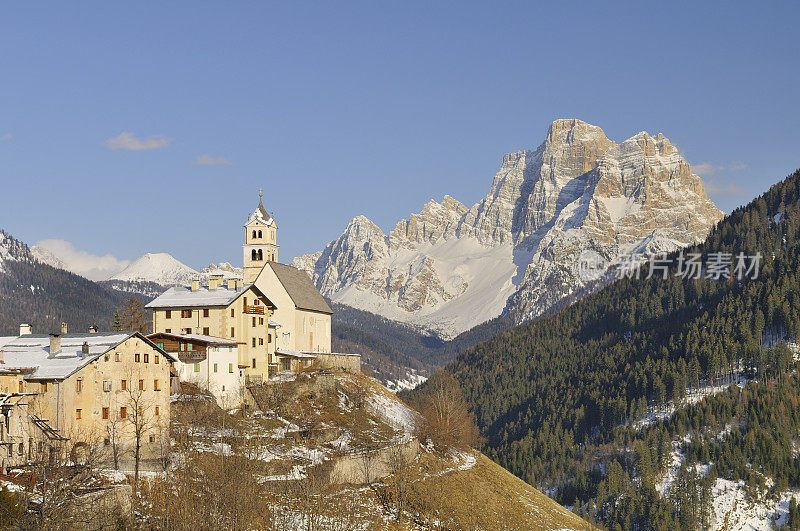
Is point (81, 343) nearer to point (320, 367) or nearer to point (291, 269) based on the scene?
point (320, 367)

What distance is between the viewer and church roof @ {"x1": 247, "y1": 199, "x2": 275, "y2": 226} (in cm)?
16138

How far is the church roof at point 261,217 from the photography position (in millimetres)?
161375

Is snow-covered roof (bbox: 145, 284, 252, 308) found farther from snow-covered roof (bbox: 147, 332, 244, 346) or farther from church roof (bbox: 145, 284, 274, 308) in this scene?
snow-covered roof (bbox: 147, 332, 244, 346)

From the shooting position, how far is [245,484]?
87500mm

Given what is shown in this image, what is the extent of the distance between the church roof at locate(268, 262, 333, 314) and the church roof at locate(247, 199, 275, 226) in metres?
8.13

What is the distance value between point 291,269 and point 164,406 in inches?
2495

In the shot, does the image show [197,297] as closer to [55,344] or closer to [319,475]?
[55,344]

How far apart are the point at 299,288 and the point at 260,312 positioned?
29.2 meters

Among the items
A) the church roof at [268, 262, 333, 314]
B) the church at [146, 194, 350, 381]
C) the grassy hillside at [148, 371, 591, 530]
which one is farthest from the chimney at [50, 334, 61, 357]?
the church roof at [268, 262, 333, 314]

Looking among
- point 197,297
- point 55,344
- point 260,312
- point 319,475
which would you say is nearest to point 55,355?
point 55,344

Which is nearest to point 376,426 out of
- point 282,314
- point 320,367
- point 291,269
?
point 320,367

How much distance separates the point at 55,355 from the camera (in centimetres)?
9725

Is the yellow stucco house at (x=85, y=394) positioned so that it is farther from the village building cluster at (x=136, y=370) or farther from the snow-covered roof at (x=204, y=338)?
the snow-covered roof at (x=204, y=338)

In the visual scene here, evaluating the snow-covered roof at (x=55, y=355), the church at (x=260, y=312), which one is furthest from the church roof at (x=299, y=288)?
the snow-covered roof at (x=55, y=355)
